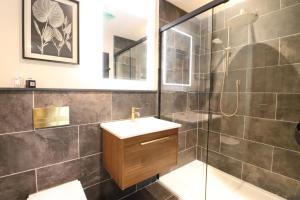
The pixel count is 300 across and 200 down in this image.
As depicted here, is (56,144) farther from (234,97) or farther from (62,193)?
(234,97)

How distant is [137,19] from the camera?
1.86 m

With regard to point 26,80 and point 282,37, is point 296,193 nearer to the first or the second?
point 282,37

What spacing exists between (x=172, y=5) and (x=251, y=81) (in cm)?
145

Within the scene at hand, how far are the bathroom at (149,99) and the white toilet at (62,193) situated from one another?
0.01 meters

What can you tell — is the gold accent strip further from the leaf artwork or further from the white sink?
the leaf artwork

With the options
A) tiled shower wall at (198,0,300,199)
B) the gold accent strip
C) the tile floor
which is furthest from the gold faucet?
tiled shower wall at (198,0,300,199)

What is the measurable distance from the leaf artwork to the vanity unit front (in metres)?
0.83

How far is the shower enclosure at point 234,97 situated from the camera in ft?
5.31

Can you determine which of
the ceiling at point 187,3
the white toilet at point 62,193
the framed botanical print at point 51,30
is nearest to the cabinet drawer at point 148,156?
the white toilet at point 62,193

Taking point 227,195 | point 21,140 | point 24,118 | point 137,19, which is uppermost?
point 137,19

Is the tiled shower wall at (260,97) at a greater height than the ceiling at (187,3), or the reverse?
the ceiling at (187,3)

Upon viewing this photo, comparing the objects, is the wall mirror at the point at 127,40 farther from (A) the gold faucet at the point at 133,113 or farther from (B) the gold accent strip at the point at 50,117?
(B) the gold accent strip at the point at 50,117

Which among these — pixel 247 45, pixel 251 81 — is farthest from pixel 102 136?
pixel 247 45

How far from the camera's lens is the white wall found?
1.10 meters
